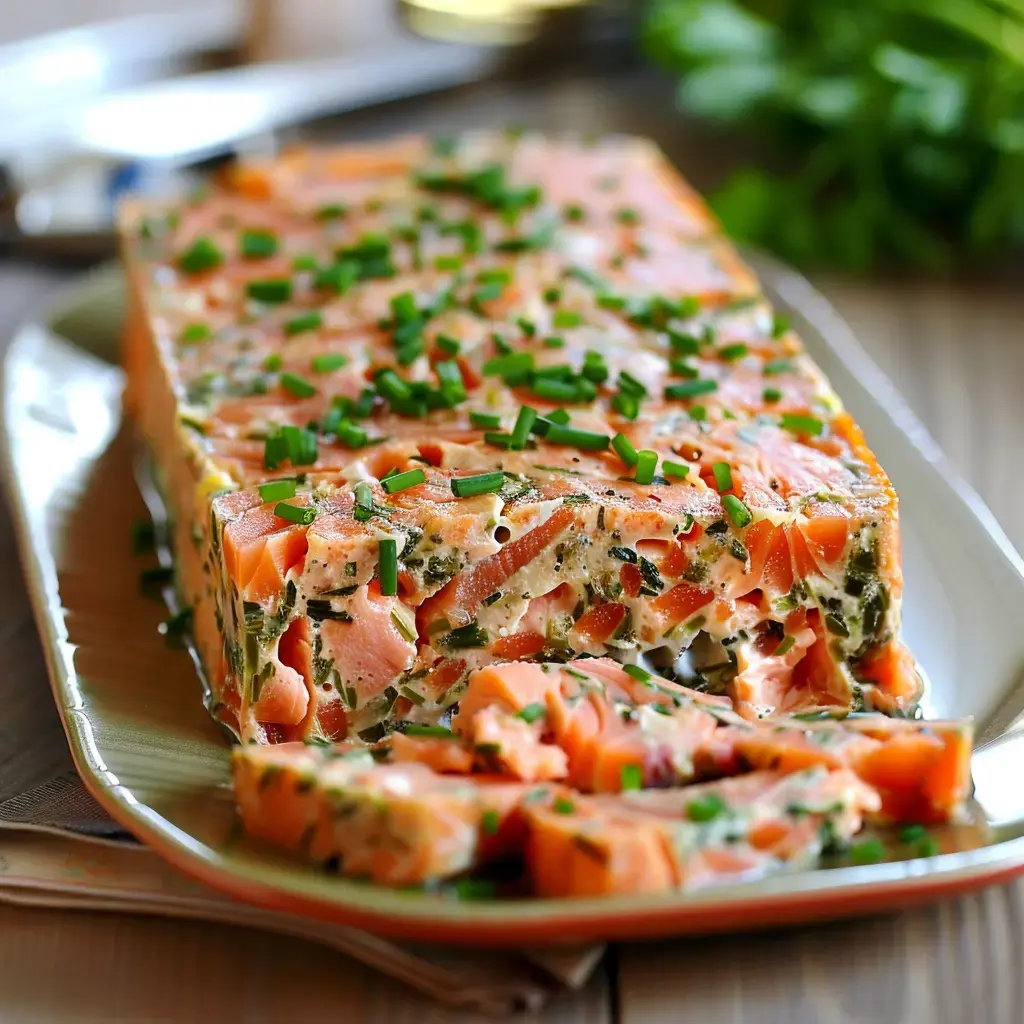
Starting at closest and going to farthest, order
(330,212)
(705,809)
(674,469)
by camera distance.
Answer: (705,809) → (674,469) → (330,212)

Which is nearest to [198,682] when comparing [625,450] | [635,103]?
[625,450]

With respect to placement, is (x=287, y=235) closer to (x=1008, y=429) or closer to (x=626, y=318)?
(x=626, y=318)

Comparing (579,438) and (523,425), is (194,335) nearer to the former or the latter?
(523,425)

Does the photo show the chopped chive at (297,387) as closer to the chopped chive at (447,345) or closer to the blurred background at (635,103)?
the chopped chive at (447,345)

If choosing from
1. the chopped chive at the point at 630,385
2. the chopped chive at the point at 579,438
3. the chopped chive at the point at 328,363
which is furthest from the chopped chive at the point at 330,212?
the chopped chive at the point at 579,438

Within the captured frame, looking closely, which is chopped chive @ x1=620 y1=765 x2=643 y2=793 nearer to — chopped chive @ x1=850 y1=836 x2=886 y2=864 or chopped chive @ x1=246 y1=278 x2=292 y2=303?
chopped chive @ x1=850 y1=836 x2=886 y2=864

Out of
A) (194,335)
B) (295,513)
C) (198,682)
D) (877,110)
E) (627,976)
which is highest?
(877,110)

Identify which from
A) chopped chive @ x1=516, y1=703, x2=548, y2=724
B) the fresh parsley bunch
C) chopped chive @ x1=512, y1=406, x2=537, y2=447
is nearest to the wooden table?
chopped chive @ x1=516, y1=703, x2=548, y2=724

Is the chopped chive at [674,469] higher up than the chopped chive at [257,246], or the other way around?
the chopped chive at [257,246]
